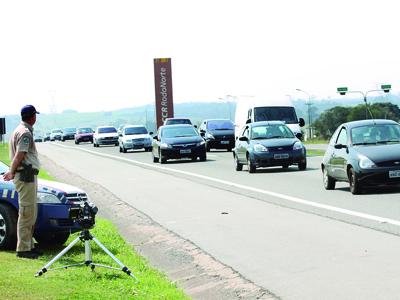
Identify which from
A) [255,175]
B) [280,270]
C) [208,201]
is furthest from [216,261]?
[255,175]

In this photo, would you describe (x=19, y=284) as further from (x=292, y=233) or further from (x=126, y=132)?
(x=126, y=132)

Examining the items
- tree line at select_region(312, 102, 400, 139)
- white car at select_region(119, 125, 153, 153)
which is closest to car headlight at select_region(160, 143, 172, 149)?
white car at select_region(119, 125, 153, 153)

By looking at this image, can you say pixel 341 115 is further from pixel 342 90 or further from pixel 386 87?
pixel 342 90

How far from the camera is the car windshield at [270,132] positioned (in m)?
29.2

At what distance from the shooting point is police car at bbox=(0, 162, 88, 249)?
11648 millimetres

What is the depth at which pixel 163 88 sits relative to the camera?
57812 mm

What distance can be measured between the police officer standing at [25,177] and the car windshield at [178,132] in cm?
2766

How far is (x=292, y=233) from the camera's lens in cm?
1286

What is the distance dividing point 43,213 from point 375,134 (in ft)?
30.7

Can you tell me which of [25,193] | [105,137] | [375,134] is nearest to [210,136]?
[105,137]

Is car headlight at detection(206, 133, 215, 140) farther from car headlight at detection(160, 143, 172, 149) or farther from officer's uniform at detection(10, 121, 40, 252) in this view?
officer's uniform at detection(10, 121, 40, 252)

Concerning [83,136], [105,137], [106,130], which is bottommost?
[83,136]

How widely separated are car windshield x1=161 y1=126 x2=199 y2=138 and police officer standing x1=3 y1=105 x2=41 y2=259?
2766cm

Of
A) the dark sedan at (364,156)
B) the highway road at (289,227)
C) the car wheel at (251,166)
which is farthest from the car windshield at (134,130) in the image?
the dark sedan at (364,156)
